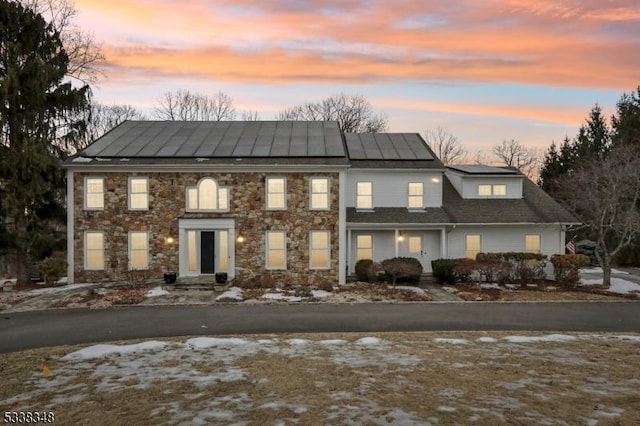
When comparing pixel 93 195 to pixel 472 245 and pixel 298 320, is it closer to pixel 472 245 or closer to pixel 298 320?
pixel 298 320

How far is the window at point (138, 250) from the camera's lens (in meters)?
19.5

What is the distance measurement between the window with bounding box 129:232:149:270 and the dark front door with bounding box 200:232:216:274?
7.43 feet

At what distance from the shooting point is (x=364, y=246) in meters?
22.2

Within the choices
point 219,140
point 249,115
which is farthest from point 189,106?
point 219,140

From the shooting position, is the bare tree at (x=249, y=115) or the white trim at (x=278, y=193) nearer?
the white trim at (x=278, y=193)

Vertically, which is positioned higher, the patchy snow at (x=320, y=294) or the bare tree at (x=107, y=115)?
the bare tree at (x=107, y=115)

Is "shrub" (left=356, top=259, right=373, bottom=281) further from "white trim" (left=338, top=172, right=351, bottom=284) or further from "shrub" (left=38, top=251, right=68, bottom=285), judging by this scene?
"shrub" (left=38, top=251, right=68, bottom=285)

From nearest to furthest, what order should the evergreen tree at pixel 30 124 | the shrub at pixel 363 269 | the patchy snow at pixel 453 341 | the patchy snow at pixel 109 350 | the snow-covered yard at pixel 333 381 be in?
the snow-covered yard at pixel 333 381
the patchy snow at pixel 109 350
the patchy snow at pixel 453 341
the evergreen tree at pixel 30 124
the shrub at pixel 363 269

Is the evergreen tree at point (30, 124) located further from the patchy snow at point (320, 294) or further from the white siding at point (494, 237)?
the white siding at point (494, 237)

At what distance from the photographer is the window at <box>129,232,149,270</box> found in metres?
19.5

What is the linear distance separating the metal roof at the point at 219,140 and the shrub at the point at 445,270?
647 centimetres

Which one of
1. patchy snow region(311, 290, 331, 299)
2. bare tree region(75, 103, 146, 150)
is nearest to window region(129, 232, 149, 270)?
patchy snow region(311, 290, 331, 299)

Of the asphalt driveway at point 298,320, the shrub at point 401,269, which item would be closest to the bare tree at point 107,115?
the asphalt driveway at point 298,320

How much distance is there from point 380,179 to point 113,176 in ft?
39.4
